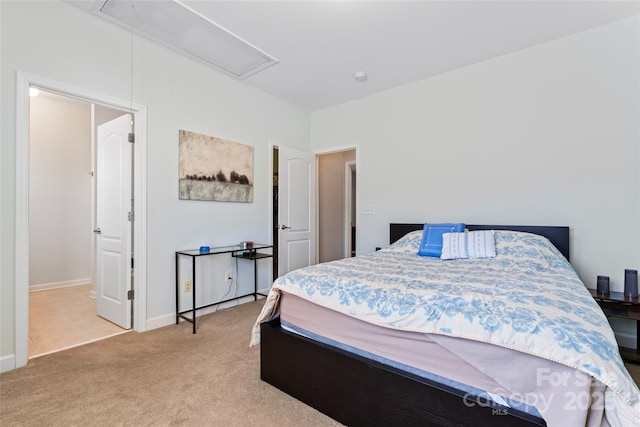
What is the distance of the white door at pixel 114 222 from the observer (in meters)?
2.71

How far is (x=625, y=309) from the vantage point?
6.82 feet

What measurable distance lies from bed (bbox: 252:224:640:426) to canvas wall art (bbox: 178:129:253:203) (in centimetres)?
176

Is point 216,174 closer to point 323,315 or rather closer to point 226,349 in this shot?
point 226,349

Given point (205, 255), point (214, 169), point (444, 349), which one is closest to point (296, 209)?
point (214, 169)

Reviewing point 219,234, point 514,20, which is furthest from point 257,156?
point 514,20

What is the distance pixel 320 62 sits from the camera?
304cm

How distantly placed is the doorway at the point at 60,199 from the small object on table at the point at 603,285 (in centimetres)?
501

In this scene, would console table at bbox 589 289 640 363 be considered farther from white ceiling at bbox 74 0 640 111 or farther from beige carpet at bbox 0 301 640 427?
white ceiling at bbox 74 0 640 111

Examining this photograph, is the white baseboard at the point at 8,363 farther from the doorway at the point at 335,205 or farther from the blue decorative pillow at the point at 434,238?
the doorway at the point at 335,205

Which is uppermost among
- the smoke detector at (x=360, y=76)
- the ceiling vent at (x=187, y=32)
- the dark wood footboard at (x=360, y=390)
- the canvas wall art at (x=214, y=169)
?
the ceiling vent at (x=187, y=32)

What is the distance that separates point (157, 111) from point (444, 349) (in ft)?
9.74

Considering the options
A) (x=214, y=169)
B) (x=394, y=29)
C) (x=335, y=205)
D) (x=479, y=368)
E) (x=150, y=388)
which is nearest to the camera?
(x=479, y=368)

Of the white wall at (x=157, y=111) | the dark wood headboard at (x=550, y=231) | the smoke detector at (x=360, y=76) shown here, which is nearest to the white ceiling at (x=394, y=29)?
the smoke detector at (x=360, y=76)

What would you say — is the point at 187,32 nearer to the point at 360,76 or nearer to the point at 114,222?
the point at 360,76
